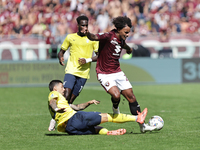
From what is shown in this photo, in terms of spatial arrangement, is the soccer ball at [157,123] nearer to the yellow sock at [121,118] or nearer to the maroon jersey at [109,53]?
the yellow sock at [121,118]

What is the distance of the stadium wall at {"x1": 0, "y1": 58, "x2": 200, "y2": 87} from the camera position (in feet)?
57.5

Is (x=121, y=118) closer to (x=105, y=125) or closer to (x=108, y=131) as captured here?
(x=108, y=131)

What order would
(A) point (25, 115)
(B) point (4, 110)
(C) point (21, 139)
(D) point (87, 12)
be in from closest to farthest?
(C) point (21, 139) < (A) point (25, 115) < (B) point (4, 110) < (D) point (87, 12)

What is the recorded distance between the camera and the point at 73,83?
859 cm

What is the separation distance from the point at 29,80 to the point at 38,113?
7.52 metres

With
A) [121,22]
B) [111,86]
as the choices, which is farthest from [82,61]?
[121,22]

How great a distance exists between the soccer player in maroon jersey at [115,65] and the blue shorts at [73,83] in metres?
0.99

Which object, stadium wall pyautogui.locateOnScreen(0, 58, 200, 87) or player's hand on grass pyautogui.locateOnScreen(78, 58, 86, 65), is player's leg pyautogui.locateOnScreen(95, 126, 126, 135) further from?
stadium wall pyautogui.locateOnScreen(0, 58, 200, 87)

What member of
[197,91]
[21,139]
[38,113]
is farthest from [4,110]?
[197,91]

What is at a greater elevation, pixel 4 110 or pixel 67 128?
pixel 67 128

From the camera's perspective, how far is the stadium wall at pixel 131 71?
1752 centimetres

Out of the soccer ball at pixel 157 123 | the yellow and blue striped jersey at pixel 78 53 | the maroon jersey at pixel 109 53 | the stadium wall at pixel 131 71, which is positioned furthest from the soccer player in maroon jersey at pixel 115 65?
the stadium wall at pixel 131 71

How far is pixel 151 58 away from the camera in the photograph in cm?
1872

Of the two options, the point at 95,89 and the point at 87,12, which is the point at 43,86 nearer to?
the point at 95,89
